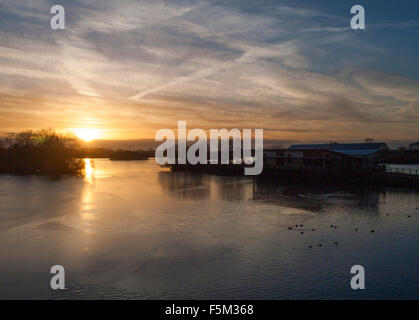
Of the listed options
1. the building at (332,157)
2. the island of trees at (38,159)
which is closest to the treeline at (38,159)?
the island of trees at (38,159)

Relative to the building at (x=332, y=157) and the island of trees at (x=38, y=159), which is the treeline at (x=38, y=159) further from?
the building at (x=332, y=157)

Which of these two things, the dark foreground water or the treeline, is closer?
the dark foreground water

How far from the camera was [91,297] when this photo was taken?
13570mm

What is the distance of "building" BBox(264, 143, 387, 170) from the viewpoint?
63.0 meters

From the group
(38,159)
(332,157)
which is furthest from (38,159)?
(332,157)

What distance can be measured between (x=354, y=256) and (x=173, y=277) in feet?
32.5

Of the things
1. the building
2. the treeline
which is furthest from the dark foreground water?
the treeline

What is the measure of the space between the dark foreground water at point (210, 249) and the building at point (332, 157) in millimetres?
28063

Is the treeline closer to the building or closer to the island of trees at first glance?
the island of trees

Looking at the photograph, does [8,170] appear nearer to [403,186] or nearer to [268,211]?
[268,211]

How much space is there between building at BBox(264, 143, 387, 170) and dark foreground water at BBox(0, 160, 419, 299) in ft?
92.1

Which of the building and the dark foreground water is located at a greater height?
the building

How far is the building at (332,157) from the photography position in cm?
6300
